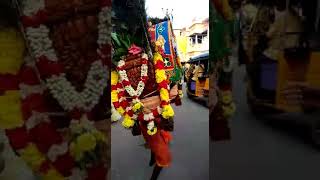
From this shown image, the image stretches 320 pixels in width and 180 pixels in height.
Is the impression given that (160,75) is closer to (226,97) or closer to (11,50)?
(226,97)

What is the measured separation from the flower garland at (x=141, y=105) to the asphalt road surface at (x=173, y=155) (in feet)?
1.24

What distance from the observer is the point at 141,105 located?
117 inches

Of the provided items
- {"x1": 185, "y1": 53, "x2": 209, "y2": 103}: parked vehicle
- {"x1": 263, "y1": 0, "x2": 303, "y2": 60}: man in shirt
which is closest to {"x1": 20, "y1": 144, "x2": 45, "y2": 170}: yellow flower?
{"x1": 263, "y1": 0, "x2": 303, "y2": 60}: man in shirt

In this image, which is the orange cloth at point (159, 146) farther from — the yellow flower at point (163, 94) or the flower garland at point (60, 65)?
the flower garland at point (60, 65)

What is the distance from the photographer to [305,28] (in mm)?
1614

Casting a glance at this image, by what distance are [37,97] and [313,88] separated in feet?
3.61

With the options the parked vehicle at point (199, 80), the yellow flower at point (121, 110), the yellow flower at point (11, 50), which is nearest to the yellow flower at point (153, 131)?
the yellow flower at point (121, 110)

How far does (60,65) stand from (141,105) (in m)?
1.53

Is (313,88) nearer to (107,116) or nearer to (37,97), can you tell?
(107,116)

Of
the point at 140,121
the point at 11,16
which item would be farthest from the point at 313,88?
the point at 140,121

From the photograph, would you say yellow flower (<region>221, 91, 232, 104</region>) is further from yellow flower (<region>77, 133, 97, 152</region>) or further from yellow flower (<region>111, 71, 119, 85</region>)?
yellow flower (<region>111, 71, 119, 85</region>)

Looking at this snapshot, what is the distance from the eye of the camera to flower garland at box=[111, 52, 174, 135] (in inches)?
115

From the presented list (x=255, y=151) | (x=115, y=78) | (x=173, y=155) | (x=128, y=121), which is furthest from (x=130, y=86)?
(x=255, y=151)

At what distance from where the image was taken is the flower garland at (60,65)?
1441mm
